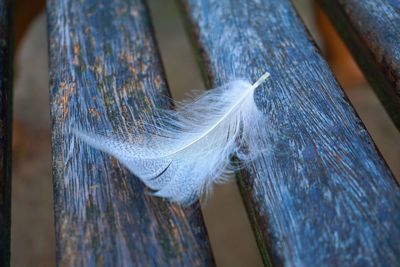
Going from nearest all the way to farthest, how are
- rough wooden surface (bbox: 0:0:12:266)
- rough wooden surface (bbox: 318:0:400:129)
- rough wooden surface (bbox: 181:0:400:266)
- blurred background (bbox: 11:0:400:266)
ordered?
rough wooden surface (bbox: 181:0:400:266) → rough wooden surface (bbox: 0:0:12:266) → rough wooden surface (bbox: 318:0:400:129) → blurred background (bbox: 11:0:400:266)

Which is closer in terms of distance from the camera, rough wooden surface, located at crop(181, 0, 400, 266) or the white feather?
rough wooden surface, located at crop(181, 0, 400, 266)

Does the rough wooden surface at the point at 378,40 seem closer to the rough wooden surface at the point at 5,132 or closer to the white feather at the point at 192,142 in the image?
the white feather at the point at 192,142

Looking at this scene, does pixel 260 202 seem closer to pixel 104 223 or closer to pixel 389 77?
pixel 104 223

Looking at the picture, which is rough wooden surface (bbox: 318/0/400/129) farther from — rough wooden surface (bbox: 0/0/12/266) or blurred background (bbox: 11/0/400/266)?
blurred background (bbox: 11/0/400/266)

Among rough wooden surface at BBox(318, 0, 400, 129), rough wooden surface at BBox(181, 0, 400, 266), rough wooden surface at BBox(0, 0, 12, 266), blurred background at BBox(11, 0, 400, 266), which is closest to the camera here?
rough wooden surface at BBox(181, 0, 400, 266)

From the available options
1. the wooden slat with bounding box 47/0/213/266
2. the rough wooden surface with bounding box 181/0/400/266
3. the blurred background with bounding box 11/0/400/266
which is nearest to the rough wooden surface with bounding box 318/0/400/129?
the rough wooden surface with bounding box 181/0/400/266

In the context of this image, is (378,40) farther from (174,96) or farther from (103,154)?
(174,96)

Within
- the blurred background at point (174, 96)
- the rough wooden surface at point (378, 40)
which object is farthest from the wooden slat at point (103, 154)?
the blurred background at point (174, 96)

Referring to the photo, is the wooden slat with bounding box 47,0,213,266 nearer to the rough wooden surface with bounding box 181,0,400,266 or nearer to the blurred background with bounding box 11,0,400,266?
the rough wooden surface with bounding box 181,0,400,266
